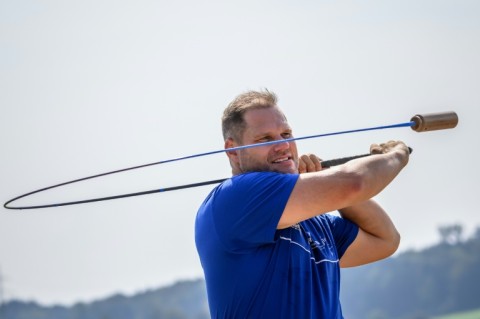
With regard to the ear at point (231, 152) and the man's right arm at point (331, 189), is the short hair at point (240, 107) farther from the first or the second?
the man's right arm at point (331, 189)

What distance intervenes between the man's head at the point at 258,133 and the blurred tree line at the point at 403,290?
79322 millimetres

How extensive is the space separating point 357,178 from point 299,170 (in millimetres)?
887

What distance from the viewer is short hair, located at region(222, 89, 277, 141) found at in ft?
23.1

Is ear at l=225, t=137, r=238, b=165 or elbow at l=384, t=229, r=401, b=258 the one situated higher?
ear at l=225, t=137, r=238, b=165

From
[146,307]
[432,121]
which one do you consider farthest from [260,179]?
[146,307]

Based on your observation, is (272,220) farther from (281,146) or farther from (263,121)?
(263,121)

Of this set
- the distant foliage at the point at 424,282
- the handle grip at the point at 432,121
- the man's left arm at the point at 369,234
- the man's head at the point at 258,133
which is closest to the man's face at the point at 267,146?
the man's head at the point at 258,133

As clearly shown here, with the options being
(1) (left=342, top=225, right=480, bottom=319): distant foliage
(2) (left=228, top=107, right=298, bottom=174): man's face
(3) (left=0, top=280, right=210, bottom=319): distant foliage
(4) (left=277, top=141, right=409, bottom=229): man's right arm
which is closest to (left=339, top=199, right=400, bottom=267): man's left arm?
(2) (left=228, top=107, right=298, bottom=174): man's face

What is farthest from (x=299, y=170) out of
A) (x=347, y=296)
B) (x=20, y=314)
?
(x=347, y=296)

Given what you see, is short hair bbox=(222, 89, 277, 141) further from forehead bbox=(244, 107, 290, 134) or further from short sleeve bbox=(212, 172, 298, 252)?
short sleeve bbox=(212, 172, 298, 252)

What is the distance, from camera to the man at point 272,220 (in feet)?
21.2

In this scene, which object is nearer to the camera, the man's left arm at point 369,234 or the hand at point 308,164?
the hand at point 308,164

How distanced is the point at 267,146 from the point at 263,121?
7.0 inches

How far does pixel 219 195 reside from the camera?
22.0ft
